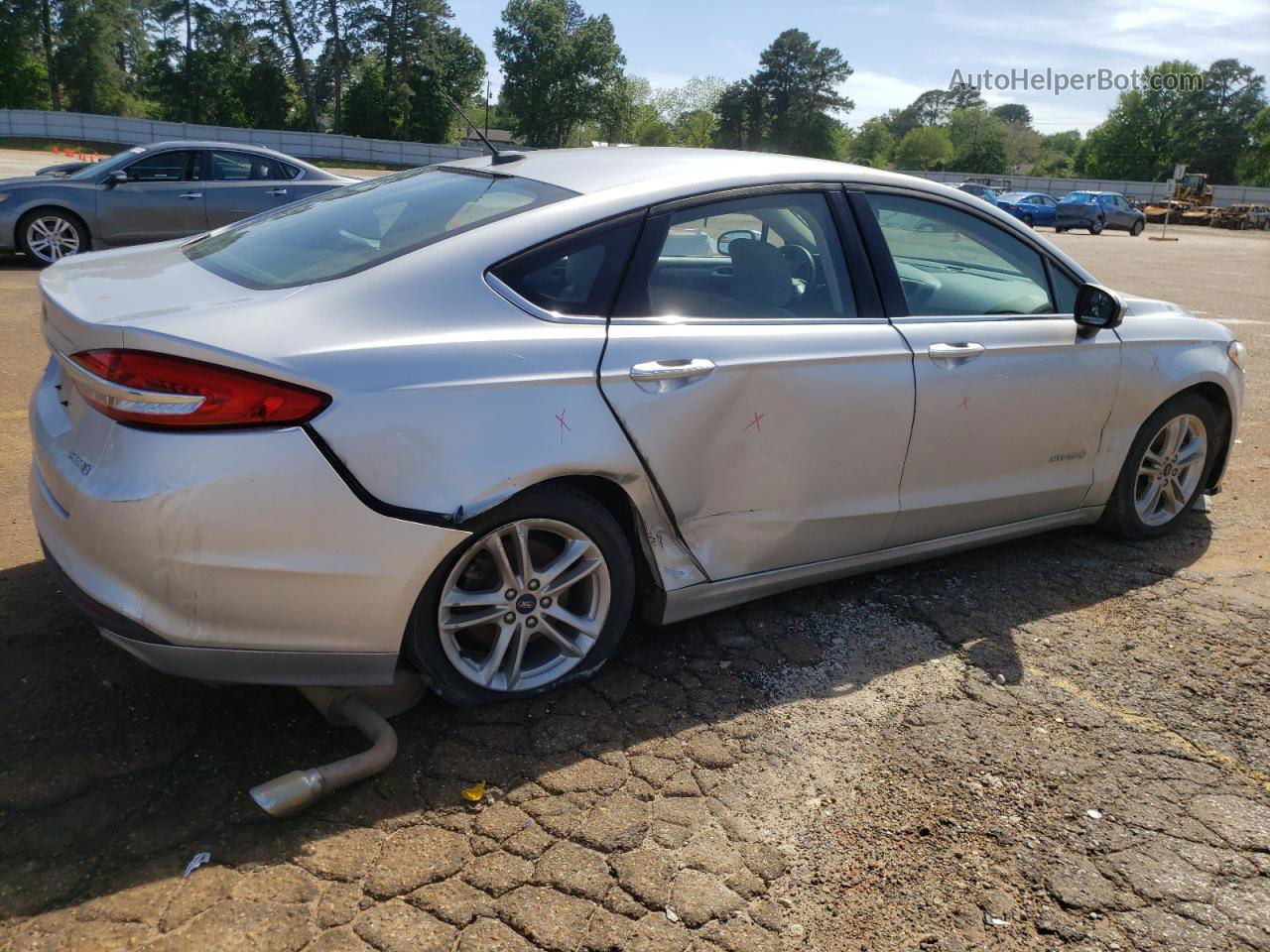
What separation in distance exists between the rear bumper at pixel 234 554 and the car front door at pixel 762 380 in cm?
78

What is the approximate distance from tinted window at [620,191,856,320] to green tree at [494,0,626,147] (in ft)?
297

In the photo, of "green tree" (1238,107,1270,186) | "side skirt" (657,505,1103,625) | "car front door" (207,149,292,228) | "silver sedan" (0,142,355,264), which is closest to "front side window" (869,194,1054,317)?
"side skirt" (657,505,1103,625)

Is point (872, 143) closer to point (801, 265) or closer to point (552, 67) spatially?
point (552, 67)

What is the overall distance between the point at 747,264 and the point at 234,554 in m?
1.93

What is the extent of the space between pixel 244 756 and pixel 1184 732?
280 cm

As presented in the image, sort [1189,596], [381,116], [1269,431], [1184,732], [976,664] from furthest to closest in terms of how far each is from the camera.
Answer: [381,116] → [1269,431] → [1189,596] → [976,664] → [1184,732]

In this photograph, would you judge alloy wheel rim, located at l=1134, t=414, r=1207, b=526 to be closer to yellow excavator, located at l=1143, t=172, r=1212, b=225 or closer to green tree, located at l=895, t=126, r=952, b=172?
yellow excavator, located at l=1143, t=172, r=1212, b=225

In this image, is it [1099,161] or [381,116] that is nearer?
[381,116]

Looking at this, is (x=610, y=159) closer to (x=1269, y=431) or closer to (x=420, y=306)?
(x=420, y=306)

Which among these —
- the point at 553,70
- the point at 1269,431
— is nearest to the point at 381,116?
the point at 553,70

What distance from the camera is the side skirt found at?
10.7 ft

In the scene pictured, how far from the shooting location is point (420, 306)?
2.71 m

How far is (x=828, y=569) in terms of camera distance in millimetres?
3596

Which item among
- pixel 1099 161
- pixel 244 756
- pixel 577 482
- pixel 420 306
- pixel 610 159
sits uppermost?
pixel 1099 161
